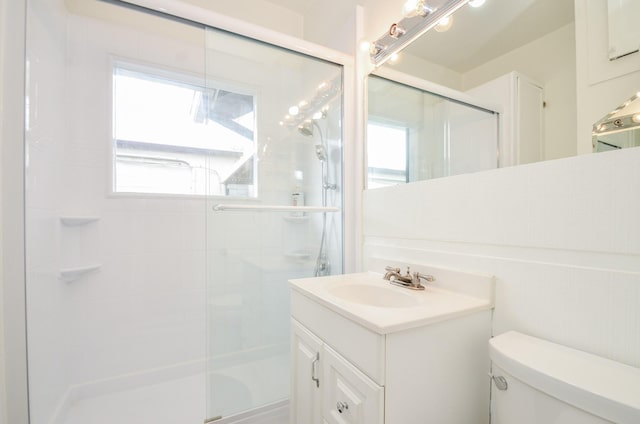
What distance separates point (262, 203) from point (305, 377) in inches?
33.9

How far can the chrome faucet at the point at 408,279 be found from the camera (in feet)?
3.35

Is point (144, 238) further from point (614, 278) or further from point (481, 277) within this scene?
point (614, 278)

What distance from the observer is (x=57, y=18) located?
1.43 meters

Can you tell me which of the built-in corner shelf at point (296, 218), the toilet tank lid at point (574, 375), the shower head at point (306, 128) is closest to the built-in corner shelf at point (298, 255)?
the built-in corner shelf at point (296, 218)

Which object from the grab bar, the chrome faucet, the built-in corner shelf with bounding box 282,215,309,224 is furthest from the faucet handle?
the built-in corner shelf with bounding box 282,215,309,224

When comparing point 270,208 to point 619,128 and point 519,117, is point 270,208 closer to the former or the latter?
point 519,117

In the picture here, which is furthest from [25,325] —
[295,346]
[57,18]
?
[57,18]

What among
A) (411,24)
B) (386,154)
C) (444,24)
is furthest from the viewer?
(386,154)

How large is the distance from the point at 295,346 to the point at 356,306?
0.45m

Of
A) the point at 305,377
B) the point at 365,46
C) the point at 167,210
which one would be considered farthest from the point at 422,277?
the point at 167,210

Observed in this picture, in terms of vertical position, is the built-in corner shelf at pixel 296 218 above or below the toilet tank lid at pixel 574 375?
above

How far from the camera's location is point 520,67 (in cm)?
86

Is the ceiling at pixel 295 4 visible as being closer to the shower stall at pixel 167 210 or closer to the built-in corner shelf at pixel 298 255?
the shower stall at pixel 167 210

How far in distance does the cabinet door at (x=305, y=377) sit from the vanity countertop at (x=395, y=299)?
168mm
